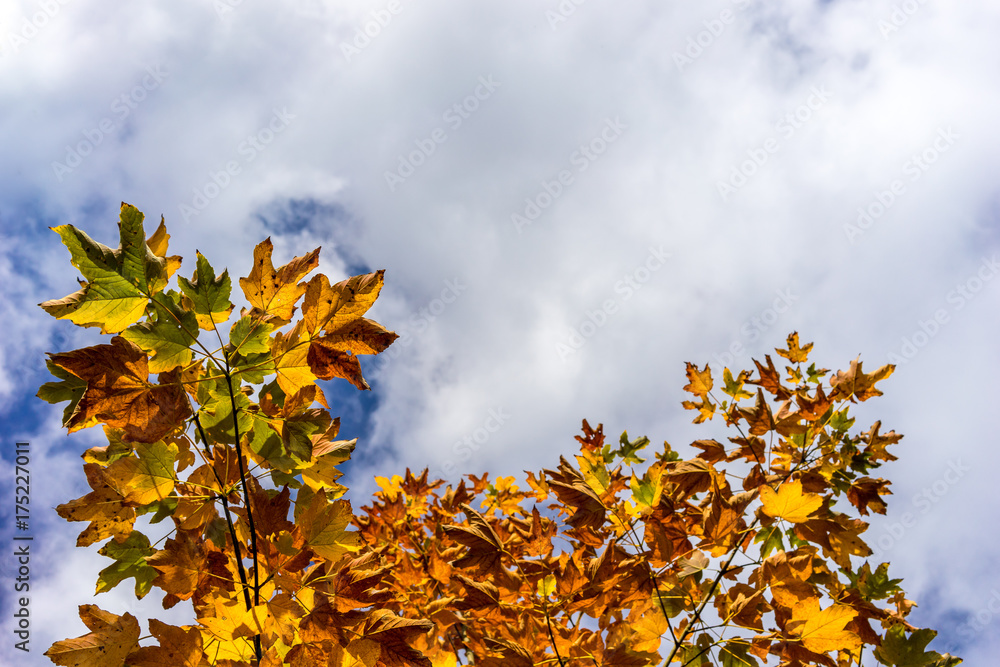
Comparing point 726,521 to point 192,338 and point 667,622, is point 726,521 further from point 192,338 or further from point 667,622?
point 192,338

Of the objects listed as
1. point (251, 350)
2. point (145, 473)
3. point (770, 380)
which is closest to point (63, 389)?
point (145, 473)

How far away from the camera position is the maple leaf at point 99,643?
114 cm

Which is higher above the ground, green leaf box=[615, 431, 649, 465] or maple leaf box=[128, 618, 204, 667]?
green leaf box=[615, 431, 649, 465]

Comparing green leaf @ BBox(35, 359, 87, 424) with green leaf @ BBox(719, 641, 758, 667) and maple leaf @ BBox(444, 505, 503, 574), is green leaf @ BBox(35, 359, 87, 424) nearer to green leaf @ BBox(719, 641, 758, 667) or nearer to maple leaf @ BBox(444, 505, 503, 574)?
maple leaf @ BBox(444, 505, 503, 574)

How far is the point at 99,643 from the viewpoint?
1167 mm

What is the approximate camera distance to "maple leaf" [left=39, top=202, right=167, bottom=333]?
3.53 ft

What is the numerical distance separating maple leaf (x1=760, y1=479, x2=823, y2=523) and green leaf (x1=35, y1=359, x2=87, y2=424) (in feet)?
6.38

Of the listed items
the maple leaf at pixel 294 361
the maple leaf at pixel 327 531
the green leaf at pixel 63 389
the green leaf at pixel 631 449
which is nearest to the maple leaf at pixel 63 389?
the green leaf at pixel 63 389

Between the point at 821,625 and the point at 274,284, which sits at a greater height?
the point at 274,284

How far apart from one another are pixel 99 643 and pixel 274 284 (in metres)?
0.88

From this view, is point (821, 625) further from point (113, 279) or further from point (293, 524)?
point (113, 279)

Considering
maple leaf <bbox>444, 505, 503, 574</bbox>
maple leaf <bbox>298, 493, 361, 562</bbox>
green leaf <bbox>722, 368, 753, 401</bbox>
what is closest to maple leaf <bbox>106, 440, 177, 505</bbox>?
maple leaf <bbox>298, 493, 361, 562</bbox>

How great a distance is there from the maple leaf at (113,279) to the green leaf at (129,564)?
609mm

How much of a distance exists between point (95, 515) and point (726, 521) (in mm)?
1830
